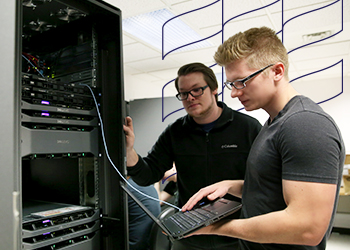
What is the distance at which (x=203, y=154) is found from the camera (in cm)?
131

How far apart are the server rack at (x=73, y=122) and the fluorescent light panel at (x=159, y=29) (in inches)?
70.3

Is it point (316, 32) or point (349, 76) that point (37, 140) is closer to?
point (316, 32)

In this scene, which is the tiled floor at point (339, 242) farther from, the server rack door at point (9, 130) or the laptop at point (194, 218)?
the server rack door at point (9, 130)

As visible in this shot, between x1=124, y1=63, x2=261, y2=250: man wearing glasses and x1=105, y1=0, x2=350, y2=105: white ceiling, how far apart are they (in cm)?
54

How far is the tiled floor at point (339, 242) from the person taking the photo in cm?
315

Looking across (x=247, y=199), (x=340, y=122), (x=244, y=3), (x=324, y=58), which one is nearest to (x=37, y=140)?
(x=247, y=199)

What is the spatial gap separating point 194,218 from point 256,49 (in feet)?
1.73

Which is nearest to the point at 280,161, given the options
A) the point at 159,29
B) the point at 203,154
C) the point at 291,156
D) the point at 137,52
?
the point at 291,156

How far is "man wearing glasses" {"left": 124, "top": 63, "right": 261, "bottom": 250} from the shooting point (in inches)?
50.1

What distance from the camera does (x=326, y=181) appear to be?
23.9 inches

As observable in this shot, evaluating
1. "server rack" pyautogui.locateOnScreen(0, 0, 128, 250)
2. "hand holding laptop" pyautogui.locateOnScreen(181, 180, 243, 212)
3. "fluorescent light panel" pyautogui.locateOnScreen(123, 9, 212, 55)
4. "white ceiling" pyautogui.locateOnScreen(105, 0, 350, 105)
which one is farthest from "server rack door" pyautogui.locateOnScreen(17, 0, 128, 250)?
"fluorescent light panel" pyautogui.locateOnScreen(123, 9, 212, 55)

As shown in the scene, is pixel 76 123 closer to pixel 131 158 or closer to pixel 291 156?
pixel 131 158

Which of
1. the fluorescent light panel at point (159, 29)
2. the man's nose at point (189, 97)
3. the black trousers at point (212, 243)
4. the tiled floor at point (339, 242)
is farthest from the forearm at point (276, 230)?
the tiled floor at point (339, 242)

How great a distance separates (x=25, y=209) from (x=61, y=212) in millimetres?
169
